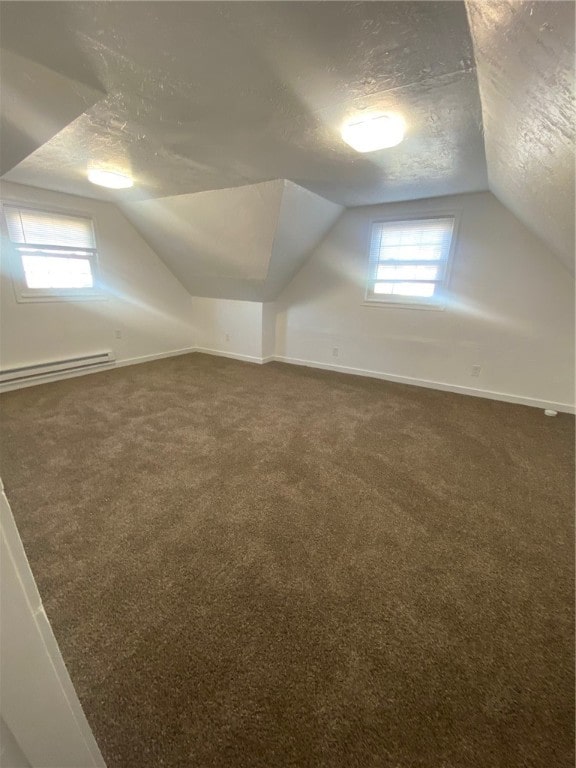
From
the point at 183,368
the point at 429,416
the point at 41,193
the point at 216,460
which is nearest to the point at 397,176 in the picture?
the point at 429,416

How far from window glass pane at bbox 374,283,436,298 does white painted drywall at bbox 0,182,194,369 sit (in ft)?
9.61

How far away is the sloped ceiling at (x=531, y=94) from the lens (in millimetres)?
841

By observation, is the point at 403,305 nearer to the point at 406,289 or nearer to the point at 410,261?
the point at 406,289

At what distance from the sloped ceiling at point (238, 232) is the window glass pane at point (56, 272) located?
90cm

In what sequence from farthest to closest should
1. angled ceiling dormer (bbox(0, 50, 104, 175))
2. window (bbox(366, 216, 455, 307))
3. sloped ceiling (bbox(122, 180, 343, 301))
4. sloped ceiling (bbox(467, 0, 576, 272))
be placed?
window (bbox(366, 216, 455, 307)) → sloped ceiling (bbox(122, 180, 343, 301)) → angled ceiling dormer (bbox(0, 50, 104, 175)) → sloped ceiling (bbox(467, 0, 576, 272))

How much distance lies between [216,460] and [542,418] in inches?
117

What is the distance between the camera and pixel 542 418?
2.93 m

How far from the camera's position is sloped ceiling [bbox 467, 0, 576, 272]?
841 mm

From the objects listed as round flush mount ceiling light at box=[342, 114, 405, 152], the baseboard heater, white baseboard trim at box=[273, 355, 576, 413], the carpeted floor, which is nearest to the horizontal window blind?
the baseboard heater

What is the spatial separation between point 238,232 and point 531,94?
8.77ft

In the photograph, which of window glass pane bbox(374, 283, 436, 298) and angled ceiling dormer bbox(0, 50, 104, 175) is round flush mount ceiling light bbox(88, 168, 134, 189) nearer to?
angled ceiling dormer bbox(0, 50, 104, 175)

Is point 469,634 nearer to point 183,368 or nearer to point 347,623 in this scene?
point 347,623

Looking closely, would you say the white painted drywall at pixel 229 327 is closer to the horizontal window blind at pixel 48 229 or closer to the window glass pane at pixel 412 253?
the horizontal window blind at pixel 48 229

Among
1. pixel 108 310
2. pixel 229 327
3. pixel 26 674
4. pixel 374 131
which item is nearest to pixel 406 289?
pixel 374 131
